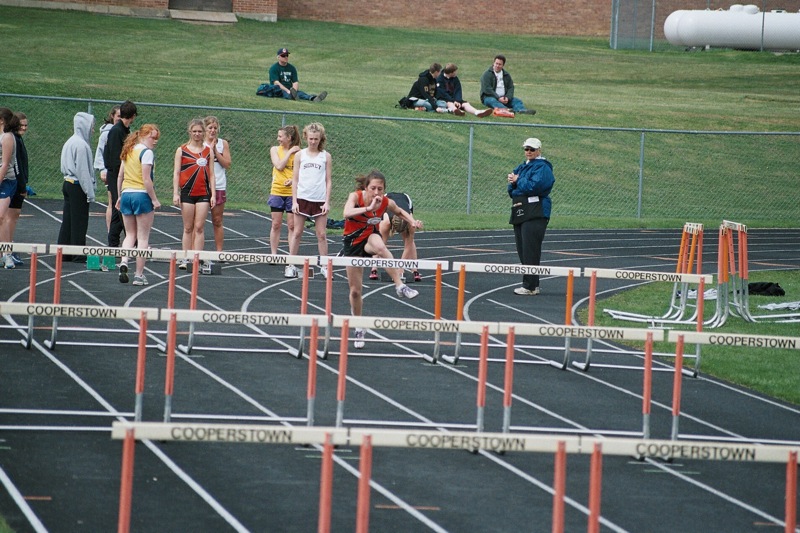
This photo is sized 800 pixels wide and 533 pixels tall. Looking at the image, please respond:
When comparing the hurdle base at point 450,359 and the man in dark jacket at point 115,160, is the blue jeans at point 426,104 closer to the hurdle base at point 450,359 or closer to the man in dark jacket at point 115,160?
A: the man in dark jacket at point 115,160

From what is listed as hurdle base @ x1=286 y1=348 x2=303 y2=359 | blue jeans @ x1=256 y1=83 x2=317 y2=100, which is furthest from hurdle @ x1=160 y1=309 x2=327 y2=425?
blue jeans @ x1=256 y1=83 x2=317 y2=100

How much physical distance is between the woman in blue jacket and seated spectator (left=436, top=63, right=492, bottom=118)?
13.4m

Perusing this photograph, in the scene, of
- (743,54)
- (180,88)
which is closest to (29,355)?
(180,88)

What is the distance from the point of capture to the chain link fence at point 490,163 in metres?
25.9

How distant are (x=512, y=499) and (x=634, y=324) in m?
6.96

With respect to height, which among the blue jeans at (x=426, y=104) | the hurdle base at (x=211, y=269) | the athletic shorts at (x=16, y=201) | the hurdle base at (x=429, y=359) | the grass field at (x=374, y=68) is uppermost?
the grass field at (x=374, y=68)

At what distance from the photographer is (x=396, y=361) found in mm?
11805

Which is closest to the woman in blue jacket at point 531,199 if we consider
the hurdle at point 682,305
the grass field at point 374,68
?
the hurdle at point 682,305

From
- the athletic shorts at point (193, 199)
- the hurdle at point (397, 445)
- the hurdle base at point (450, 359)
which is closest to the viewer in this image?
the hurdle at point (397, 445)

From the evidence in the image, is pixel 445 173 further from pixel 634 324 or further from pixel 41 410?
pixel 41 410

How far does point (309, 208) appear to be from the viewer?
15.6 m

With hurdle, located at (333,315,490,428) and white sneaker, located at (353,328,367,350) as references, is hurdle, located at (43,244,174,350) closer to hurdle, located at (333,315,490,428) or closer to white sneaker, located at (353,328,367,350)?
white sneaker, located at (353,328,367,350)

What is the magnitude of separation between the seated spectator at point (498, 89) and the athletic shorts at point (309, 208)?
48.7ft

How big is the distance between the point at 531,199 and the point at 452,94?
1446 cm
